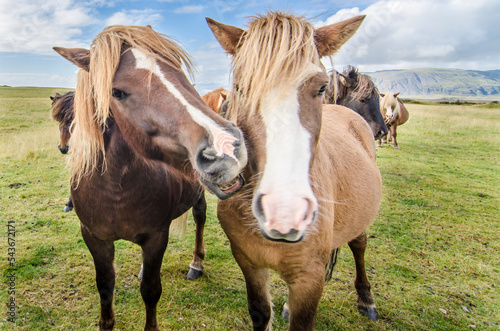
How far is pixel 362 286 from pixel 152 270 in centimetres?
241

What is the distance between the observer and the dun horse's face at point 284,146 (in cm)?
117

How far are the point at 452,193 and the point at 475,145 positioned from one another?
964cm

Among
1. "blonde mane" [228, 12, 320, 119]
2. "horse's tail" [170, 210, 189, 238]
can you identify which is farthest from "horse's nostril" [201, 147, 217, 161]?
"horse's tail" [170, 210, 189, 238]

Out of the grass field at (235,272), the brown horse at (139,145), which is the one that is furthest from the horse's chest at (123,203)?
the grass field at (235,272)

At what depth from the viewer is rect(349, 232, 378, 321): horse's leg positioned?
129 inches

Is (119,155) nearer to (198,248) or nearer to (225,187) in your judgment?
(225,187)

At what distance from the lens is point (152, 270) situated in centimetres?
257

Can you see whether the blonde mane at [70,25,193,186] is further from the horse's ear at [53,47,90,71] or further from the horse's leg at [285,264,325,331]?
the horse's leg at [285,264,325,331]

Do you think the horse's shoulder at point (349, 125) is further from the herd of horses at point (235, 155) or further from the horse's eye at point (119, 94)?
the horse's eye at point (119, 94)

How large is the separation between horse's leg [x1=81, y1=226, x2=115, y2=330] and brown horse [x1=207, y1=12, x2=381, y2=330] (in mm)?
1278

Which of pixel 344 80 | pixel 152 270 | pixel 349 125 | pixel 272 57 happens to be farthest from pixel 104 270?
pixel 344 80

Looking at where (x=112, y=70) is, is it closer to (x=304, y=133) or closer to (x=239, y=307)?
(x=304, y=133)

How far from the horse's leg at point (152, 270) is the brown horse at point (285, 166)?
0.83 meters

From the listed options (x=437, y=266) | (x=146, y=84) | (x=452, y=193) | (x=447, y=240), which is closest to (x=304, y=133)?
(x=146, y=84)
